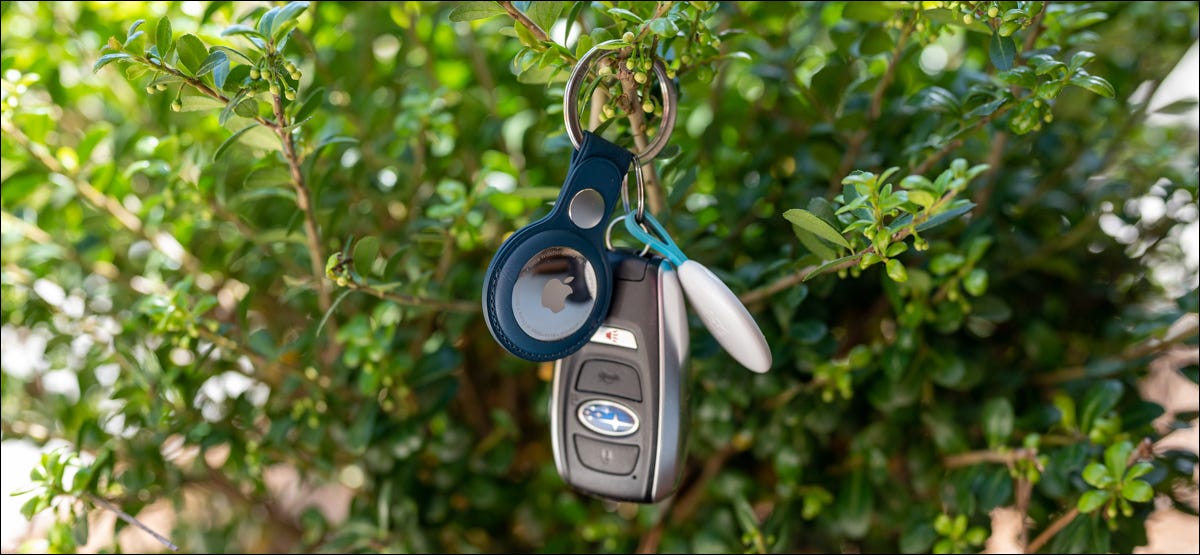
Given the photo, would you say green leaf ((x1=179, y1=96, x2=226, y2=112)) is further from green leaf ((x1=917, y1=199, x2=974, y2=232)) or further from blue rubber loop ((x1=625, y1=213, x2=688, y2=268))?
green leaf ((x1=917, y1=199, x2=974, y2=232))

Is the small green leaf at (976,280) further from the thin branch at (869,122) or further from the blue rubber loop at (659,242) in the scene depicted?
the blue rubber loop at (659,242)

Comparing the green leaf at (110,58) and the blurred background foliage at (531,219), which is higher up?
the green leaf at (110,58)

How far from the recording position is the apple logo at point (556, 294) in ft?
1.73

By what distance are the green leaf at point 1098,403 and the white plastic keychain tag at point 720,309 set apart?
342mm

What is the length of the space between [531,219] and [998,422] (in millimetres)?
421

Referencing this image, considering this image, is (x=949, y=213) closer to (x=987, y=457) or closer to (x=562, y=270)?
(x=562, y=270)

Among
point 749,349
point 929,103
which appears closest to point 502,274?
point 749,349

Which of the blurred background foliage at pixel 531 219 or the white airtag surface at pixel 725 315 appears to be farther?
the blurred background foliage at pixel 531 219

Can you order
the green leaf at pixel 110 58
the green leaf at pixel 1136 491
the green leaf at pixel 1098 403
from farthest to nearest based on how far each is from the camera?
the green leaf at pixel 1098 403 < the green leaf at pixel 1136 491 < the green leaf at pixel 110 58

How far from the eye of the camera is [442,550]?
2.76 feet

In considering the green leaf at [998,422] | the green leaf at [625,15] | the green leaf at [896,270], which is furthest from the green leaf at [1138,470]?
the green leaf at [625,15]

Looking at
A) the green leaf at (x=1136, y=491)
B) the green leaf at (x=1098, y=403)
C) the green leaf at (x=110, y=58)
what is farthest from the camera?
the green leaf at (x=1098, y=403)

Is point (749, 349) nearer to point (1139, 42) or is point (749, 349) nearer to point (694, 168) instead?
point (694, 168)

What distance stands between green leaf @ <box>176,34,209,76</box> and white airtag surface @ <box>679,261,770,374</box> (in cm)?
A: 32
